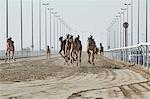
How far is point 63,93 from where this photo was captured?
372 inches

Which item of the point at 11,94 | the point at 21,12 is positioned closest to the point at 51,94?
the point at 11,94

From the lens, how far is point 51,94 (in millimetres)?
9273

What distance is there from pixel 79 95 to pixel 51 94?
66 cm

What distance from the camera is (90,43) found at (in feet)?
83.1

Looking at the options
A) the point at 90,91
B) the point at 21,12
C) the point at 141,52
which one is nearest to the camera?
the point at 90,91

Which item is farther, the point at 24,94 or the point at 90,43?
the point at 90,43

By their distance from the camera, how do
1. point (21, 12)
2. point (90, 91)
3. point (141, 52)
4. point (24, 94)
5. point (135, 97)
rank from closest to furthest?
point (135, 97) → point (24, 94) → point (90, 91) → point (141, 52) → point (21, 12)

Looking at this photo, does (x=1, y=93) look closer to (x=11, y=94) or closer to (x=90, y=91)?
(x=11, y=94)

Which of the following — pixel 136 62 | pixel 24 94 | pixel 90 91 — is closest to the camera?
pixel 24 94

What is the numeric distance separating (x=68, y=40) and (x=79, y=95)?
53.1ft

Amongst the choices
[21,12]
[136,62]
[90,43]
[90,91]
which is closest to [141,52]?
[136,62]

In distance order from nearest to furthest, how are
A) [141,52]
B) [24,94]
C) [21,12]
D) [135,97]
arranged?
[135,97]
[24,94]
[141,52]
[21,12]

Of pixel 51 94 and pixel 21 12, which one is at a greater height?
pixel 21 12

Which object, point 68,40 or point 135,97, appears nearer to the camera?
point 135,97
